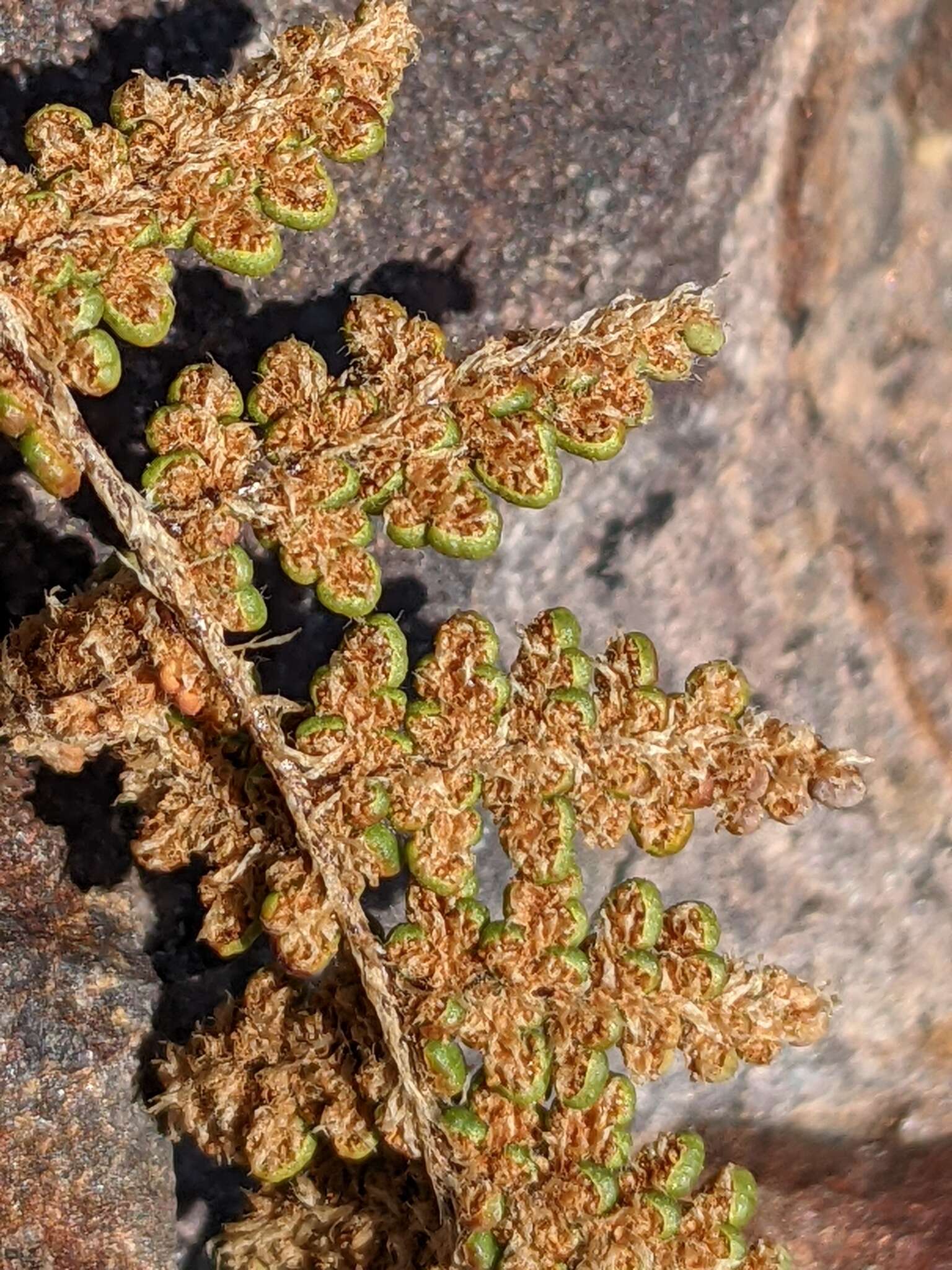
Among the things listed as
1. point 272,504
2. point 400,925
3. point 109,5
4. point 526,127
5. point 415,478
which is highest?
point 526,127

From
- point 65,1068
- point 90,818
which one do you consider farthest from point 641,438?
point 65,1068

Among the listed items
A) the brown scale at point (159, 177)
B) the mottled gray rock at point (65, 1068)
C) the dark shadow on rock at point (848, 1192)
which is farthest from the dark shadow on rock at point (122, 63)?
the dark shadow on rock at point (848, 1192)

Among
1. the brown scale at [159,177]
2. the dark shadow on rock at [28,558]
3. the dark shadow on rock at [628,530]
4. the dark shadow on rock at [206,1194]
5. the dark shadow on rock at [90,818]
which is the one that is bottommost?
the dark shadow on rock at [206,1194]

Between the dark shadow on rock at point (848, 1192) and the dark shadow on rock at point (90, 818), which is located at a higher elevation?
the dark shadow on rock at point (848, 1192)

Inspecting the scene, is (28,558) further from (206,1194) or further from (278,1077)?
(206,1194)

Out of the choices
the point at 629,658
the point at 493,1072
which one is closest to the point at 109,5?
the point at 629,658

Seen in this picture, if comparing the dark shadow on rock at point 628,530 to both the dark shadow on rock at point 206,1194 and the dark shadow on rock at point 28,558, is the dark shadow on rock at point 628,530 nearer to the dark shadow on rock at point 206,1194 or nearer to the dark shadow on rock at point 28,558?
the dark shadow on rock at point 28,558

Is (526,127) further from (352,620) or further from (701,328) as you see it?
(352,620)
